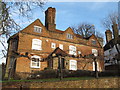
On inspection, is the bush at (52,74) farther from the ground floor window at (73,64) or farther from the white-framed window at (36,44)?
the ground floor window at (73,64)

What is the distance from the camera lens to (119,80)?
13.3m

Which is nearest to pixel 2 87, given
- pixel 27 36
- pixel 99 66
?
pixel 27 36

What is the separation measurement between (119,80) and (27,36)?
14983 mm

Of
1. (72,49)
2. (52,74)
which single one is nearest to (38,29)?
(72,49)

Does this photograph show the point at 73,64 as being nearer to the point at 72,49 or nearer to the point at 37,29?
the point at 72,49

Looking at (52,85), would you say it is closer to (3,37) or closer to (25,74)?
(3,37)

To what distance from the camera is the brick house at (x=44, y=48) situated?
788 inches

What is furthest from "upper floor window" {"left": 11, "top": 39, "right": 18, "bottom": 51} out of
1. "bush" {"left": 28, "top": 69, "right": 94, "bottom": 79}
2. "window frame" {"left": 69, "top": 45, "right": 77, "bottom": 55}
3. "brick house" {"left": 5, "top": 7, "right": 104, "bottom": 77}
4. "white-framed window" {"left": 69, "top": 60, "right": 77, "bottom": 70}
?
"white-framed window" {"left": 69, "top": 60, "right": 77, "bottom": 70}

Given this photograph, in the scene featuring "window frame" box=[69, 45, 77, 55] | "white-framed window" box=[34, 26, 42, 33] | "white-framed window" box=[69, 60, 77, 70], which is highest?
"white-framed window" box=[34, 26, 42, 33]

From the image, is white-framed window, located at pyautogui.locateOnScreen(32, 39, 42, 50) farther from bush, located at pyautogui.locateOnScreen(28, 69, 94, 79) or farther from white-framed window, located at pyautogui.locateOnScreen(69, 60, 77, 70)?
white-framed window, located at pyautogui.locateOnScreen(69, 60, 77, 70)

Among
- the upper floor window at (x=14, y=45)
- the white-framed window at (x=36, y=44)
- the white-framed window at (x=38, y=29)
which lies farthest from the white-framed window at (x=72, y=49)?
the upper floor window at (x=14, y=45)

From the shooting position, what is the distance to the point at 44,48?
2266cm

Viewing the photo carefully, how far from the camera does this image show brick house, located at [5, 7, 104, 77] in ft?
65.7

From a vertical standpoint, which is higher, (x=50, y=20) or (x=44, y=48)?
(x=50, y=20)
